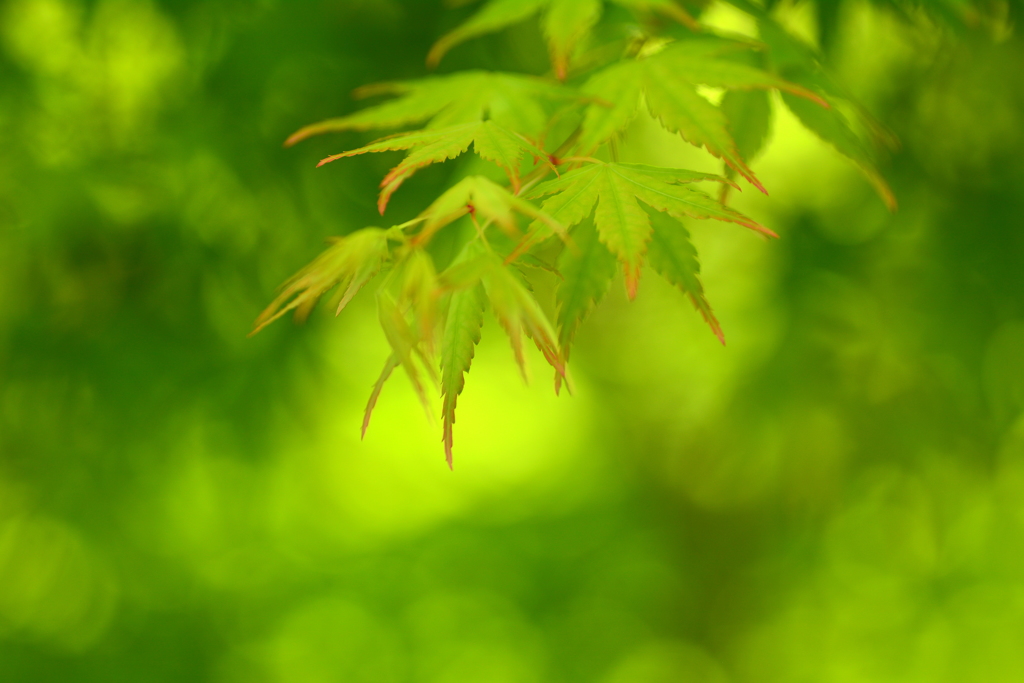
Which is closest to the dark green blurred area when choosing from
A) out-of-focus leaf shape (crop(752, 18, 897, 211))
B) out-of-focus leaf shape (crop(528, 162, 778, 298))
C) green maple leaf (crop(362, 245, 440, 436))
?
out-of-focus leaf shape (crop(752, 18, 897, 211))

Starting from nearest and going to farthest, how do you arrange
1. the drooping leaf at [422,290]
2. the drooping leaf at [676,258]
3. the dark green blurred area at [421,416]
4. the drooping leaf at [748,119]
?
the drooping leaf at [422,290] < the drooping leaf at [676,258] < the drooping leaf at [748,119] < the dark green blurred area at [421,416]

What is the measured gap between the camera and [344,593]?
2.05 meters

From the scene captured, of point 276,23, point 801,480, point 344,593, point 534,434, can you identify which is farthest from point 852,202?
point 344,593

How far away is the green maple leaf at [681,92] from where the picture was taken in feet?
1.74

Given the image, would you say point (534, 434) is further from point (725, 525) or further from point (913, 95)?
point (913, 95)

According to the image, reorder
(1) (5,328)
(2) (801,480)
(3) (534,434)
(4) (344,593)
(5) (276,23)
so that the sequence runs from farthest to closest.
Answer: (3) (534,434), (4) (344,593), (2) (801,480), (1) (5,328), (5) (276,23)

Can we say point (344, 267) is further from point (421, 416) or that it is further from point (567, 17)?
point (421, 416)

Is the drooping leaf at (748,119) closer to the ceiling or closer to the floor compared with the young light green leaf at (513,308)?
closer to the ceiling

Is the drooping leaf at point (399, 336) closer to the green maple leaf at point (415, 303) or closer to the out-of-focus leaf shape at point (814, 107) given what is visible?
the green maple leaf at point (415, 303)

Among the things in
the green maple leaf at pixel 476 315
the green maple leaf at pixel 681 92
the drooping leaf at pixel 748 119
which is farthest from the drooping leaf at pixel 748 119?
the green maple leaf at pixel 476 315

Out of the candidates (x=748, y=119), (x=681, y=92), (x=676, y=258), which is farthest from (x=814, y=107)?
(x=676, y=258)

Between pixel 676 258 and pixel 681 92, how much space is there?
0.16 m

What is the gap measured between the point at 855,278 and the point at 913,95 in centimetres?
40

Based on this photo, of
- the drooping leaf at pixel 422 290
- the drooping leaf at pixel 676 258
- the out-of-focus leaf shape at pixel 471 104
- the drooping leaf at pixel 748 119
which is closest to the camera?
the drooping leaf at pixel 422 290
